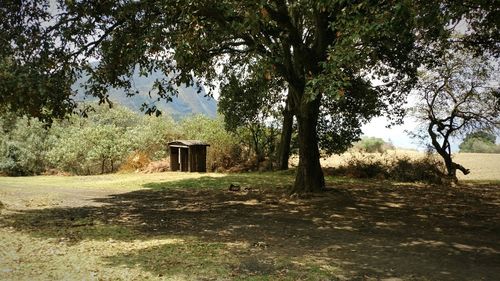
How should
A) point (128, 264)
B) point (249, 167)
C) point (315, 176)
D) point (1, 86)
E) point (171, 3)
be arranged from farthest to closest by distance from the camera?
point (249, 167)
point (315, 176)
point (171, 3)
point (1, 86)
point (128, 264)

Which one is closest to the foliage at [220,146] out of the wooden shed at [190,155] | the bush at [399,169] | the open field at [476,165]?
the wooden shed at [190,155]

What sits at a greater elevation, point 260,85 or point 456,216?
point 260,85

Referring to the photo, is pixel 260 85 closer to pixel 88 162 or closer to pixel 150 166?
pixel 150 166

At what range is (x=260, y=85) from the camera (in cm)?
2523

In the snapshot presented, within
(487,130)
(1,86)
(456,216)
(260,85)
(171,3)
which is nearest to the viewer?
(1,86)

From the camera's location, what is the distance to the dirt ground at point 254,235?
727cm

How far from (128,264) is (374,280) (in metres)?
4.18

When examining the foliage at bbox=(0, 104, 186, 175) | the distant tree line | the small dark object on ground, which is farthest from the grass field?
the foliage at bbox=(0, 104, 186, 175)

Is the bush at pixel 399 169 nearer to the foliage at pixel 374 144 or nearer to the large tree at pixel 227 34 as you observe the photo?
the large tree at pixel 227 34

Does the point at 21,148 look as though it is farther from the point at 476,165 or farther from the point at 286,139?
the point at 476,165

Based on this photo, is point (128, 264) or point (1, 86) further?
point (1, 86)

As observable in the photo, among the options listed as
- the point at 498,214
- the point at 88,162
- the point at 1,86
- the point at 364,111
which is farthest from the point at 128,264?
the point at 88,162

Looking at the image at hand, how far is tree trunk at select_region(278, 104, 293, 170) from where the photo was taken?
2689cm

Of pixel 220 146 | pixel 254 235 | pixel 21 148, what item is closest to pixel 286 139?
pixel 220 146
